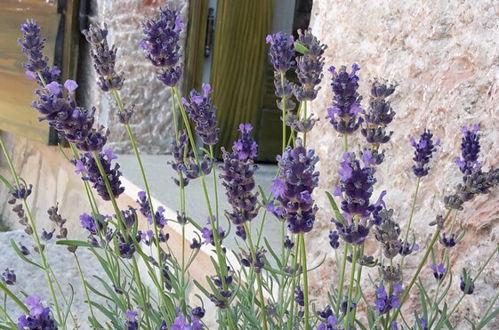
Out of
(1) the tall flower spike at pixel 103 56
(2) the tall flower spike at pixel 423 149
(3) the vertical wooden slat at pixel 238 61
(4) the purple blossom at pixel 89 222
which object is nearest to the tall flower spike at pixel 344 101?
(2) the tall flower spike at pixel 423 149

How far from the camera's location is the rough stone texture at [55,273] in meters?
3.41

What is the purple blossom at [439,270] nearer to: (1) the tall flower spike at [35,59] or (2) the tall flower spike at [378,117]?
(2) the tall flower spike at [378,117]

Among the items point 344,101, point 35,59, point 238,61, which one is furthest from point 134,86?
point 344,101

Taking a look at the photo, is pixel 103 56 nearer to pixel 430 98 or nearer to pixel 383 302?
pixel 383 302

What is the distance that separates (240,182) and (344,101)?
265 millimetres

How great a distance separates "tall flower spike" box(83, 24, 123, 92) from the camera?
145 centimetres

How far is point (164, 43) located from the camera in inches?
59.1

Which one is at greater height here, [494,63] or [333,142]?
[494,63]

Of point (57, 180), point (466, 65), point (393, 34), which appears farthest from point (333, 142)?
point (57, 180)

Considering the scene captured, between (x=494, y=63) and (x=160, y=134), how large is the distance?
10.2ft

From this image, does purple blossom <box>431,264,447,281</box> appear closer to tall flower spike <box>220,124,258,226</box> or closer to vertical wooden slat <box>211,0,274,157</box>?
tall flower spike <box>220,124,258,226</box>

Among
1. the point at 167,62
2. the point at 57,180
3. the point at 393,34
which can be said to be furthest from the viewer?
the point at 57,180

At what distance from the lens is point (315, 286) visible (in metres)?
2.45

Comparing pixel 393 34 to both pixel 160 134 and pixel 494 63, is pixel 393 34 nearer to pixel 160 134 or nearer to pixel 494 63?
pixel 494 63
